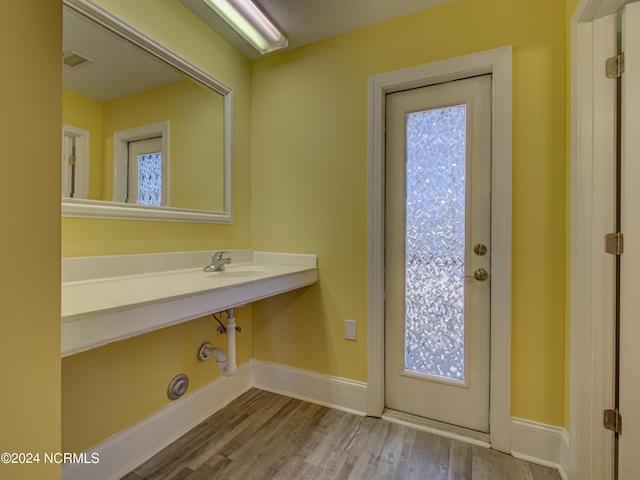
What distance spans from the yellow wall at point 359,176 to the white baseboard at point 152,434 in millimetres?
405

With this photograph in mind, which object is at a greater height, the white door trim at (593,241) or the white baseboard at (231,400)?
the white door trim at (593,241)

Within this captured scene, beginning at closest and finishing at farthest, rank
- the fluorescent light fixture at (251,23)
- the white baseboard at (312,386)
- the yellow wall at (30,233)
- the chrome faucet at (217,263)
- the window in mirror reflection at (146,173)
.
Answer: the yellow wall at (30,233) < the window in mirror reflection at (146,173) < the fluorescent light fixture at (251,23) < the chrome faucet at (217,263) < the white baseboard at (312,386)

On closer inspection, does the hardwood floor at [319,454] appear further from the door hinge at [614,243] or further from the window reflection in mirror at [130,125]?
the window reflection in mirror at [130,125]

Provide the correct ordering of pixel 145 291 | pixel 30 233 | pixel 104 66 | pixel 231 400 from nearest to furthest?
pixel 30 233
pixel 145 291
pixel 104 66
pixel 231 400

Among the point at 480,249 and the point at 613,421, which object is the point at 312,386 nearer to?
the point at 480,249

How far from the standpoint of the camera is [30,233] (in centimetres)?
60

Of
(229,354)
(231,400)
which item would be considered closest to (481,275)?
(229,354)

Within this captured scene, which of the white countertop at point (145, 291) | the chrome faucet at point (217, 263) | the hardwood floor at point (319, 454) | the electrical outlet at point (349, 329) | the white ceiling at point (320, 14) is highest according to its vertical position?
the white ceiling at point (320, 14)

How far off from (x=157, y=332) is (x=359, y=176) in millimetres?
1407

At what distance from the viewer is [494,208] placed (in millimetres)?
1551

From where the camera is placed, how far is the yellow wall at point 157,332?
1261 millimetres

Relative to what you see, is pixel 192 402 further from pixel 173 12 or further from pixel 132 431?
pixel 173 12

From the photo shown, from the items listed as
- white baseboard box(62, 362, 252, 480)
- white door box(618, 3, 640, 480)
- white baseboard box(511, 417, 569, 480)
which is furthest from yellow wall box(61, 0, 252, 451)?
white door box(618, 3, 640, 480)

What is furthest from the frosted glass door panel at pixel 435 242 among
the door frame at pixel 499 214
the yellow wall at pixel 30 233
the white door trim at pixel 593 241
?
the yellow wall at pixel 30 233
